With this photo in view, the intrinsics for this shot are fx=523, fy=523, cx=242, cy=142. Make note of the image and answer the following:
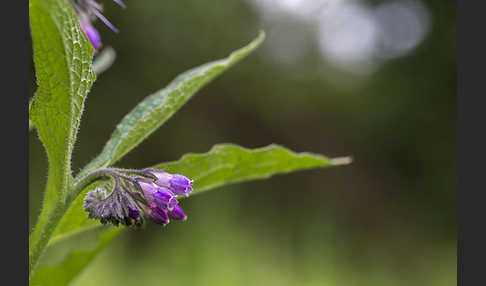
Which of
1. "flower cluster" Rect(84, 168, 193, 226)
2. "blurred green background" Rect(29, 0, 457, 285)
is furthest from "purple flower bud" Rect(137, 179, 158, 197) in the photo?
"blurred green background" Rect(29, 0, 457, 285)

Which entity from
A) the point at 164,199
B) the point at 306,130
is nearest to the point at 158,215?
the point at 164,199

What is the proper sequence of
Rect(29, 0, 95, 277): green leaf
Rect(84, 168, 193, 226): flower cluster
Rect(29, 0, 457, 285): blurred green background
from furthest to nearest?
Rect(29, 0, 457, 285): blurred green background, Rect(84, 168, 193, 226): flower cluster, Rect(29, 0, 95, 277): green leaf

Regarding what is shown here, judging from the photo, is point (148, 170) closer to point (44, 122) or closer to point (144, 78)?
point (44, 122)

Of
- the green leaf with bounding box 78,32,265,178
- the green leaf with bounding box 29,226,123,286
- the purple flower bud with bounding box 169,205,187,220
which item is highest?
the green leaf with bounding box 78,32,265,178

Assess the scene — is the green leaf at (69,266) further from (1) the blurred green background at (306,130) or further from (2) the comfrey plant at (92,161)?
(1) the blurred green background at (306,130)

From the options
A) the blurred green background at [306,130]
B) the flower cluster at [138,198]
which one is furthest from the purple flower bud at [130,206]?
the blurred green background at [306,130]

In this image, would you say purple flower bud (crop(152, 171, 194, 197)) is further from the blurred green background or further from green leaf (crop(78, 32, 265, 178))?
the blurred green background
